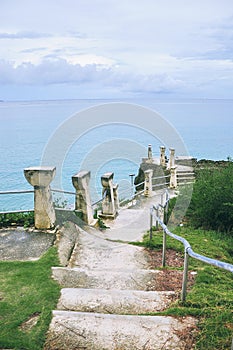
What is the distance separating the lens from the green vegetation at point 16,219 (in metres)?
7.20

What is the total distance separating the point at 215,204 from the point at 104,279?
5714mm

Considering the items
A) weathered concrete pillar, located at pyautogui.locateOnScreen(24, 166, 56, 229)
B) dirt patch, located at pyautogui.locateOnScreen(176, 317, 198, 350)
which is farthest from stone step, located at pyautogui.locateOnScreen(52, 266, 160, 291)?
weathered concrete pillar, located at pyautogui.locateOnScreen(24, 166, 56, 229)

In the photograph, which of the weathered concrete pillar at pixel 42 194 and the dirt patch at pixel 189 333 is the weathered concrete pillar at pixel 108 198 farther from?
the dirt patch at pixel 189 333

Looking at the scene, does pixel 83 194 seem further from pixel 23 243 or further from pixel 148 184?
pixel 148 184

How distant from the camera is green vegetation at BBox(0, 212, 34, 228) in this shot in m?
7.20

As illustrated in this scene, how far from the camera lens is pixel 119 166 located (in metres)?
54.1

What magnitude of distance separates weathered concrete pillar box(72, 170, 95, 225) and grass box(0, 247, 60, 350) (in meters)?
2.69

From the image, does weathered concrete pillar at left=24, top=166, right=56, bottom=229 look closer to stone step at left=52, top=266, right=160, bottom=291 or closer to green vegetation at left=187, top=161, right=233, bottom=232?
stone step at left=52, top=266, right=160, bottom=291

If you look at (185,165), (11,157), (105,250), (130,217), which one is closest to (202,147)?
(11,157)

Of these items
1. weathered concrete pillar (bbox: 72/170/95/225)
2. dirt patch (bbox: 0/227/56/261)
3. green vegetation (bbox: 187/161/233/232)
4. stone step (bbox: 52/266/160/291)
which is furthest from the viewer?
green vegetation (bbox: 187/161/233/232)

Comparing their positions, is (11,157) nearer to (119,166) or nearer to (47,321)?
(119,166)

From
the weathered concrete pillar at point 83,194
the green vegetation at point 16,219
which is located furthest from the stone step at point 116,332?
the weathered concrete pillar at point 83,194

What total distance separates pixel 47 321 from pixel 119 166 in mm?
50808

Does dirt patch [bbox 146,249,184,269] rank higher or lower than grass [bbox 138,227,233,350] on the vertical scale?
lower
